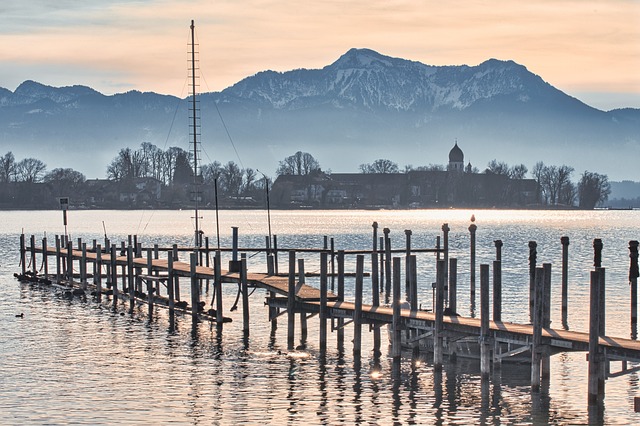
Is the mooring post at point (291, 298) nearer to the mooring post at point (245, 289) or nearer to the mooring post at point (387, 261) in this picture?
the mooring post at point (245, 289)

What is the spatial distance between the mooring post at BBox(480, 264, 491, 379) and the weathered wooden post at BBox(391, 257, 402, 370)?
10.2ft

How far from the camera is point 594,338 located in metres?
26.2

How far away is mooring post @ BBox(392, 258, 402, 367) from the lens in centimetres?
3216

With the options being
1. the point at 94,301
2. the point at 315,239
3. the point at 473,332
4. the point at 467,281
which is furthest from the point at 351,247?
the point at 473,332

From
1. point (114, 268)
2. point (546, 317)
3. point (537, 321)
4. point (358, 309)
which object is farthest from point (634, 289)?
point (114, 268)

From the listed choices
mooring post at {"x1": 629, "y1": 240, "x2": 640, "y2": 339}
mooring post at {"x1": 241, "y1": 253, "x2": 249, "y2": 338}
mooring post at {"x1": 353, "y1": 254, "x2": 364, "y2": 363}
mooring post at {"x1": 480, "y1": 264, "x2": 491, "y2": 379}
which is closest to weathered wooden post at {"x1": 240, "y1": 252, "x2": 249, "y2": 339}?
mooring post at {"x1": 241, "y1": 253, "x2": 249, "y2": 338}

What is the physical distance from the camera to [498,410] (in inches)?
1112

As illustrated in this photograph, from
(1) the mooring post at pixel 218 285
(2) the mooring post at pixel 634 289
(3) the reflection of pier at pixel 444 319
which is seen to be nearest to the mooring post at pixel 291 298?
(3) the reflection of pier at pixel 444 319

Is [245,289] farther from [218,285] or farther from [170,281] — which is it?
[170,281]

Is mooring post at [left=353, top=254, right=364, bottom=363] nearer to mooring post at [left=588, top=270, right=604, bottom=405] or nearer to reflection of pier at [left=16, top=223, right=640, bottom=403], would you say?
reflection of pier at [left=16, top=223, right=640, bottom=403]

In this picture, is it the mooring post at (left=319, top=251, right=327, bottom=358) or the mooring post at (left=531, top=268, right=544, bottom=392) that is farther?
the mooring post at (left=319, top=251, right=327, bottom=358)

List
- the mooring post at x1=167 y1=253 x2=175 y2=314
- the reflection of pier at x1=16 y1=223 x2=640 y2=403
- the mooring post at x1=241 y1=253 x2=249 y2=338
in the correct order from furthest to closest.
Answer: the mooring post at x1=167 y1=253 x2=175 y2=314 < the mooring post at x1=241 y1=253 x2=249 y2=338 < the reflection of pier at x1=16 y1=223 x2=640 y2=403

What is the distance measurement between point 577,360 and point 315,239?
8855 centimetres

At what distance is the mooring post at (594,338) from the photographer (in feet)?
85.8
